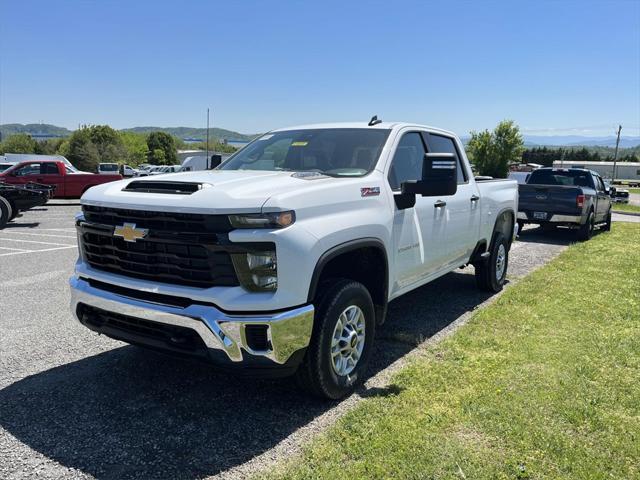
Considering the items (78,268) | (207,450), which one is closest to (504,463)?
(207,450)

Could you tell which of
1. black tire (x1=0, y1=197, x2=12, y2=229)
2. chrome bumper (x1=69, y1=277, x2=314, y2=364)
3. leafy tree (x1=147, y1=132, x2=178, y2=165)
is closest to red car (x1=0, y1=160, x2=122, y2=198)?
black tire (x1=0, y1=197, x2=12, y2=229)

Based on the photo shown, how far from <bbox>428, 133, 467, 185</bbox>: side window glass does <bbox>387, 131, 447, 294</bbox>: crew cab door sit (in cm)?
27

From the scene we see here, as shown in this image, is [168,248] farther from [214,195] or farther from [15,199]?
[15,199]

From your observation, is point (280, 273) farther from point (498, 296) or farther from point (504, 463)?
point (498, 296)

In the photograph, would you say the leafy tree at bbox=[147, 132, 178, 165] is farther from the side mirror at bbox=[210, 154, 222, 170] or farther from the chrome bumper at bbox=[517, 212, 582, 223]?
the side mirror at bbox=[210, 154, 222, 170]

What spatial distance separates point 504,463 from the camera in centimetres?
288

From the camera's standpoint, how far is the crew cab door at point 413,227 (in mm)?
4215

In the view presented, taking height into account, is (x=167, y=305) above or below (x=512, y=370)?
above

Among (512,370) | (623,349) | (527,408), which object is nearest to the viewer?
(527,408)

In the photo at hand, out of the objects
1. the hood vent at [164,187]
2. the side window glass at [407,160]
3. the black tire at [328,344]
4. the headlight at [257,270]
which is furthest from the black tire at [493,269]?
the hood vent at [164,187]

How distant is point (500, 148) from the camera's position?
295ft

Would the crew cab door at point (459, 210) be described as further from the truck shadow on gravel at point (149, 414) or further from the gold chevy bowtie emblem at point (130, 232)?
the gold chevy bowtie emblem at point (130, 232)

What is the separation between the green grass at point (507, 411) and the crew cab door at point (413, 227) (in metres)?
0.75

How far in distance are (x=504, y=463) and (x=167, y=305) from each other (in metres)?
2.14
